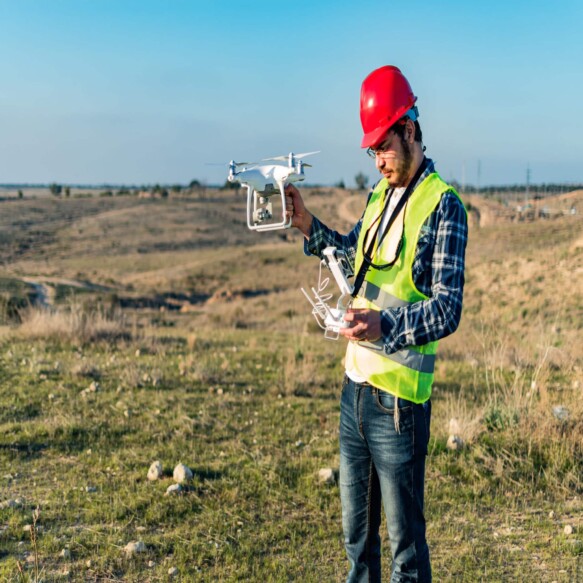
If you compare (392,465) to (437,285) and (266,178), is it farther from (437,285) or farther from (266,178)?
(266,178)

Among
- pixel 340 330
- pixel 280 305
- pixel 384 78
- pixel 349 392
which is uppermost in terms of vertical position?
pixel 384 78

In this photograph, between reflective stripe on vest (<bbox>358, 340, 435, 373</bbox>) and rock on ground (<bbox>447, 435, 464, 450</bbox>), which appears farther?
rock on ground (<bbox>447, 435, 464, 450</bbox>)

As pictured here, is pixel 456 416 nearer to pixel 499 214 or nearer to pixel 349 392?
pixel 349 392

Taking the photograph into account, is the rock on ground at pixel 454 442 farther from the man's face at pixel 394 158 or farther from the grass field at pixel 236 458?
the man's face at pixel 394 158

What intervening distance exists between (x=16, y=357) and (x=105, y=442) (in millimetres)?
3777

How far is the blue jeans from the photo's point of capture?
8.96 feet

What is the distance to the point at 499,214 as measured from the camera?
3453 cm

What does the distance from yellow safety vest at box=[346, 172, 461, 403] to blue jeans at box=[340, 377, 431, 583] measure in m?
0.06

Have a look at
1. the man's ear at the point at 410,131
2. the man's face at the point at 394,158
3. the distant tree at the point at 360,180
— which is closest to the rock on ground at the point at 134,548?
the man's face at the point at 394,158

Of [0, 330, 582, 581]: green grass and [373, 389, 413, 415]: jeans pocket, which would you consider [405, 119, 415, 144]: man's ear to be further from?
[0, 330, 582, 581]: green grass

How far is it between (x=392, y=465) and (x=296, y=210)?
1.23 meters

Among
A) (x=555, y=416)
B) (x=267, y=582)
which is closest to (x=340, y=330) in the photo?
(x=267, y=582)

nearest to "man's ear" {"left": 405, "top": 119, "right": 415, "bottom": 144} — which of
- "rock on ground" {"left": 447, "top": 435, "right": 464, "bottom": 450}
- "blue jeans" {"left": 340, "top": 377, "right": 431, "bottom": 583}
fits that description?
"blue jeans" {"left": 340, "top": 377, "right": 431, "bottom": 583}

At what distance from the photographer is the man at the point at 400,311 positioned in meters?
2.56
